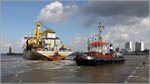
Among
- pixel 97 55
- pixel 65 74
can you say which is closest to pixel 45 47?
pixel 97 55

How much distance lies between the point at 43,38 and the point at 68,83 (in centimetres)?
6387

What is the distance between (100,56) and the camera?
47.8 metres

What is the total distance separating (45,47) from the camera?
81.4 m

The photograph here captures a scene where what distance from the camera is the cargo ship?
71.8 m

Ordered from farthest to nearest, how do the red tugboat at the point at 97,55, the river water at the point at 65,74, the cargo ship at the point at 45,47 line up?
1. the cargo ship at the point at 45,47
2. the red tugboat at the point at 97,55
3. the river water at the point at 65,74

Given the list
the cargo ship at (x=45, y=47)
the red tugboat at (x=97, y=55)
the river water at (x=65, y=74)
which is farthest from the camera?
the cargo ship at (x=45, y=47)

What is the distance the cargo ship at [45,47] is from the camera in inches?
2825

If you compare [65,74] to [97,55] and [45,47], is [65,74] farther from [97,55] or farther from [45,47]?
[45,47]

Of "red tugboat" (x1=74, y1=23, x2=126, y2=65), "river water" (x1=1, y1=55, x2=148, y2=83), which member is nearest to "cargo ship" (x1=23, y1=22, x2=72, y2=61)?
"red tugboat" (x1=74, y1=23, x2=126, y2=65)

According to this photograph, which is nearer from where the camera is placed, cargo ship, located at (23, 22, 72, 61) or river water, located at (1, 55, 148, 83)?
river water, located at (1, 55, 148, 83)

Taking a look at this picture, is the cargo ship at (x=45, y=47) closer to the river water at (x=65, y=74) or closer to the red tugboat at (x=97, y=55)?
the red tugboat at (x=97, y=55)

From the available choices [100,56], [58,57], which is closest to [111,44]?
[100,56]

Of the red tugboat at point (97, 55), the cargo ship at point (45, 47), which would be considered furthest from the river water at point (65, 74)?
the cargo ship at point (45, 47)

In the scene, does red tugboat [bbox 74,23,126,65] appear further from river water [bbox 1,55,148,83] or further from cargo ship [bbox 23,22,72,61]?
cargo ship [bbox 23,22,72,61]
